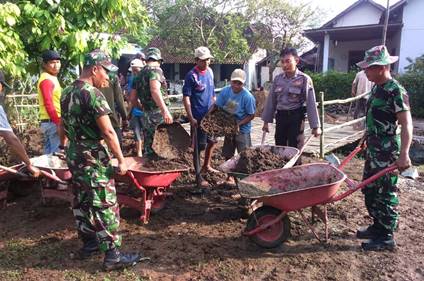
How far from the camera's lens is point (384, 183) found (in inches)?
149

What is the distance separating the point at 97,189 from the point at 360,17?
70.2 feet

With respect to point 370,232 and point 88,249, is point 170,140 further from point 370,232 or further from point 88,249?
point 370,232

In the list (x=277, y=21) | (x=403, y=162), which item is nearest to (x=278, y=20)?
(x=277, y=21)

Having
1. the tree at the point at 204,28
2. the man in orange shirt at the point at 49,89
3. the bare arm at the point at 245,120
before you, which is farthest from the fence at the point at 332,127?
the tree at the point at 204,28

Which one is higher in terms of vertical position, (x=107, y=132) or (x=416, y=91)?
(x=107, y=132)

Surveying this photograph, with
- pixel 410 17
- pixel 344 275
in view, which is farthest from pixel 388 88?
pixel 410 17

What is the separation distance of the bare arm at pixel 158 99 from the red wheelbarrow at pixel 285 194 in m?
1.25

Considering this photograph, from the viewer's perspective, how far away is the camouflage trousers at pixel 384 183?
3777 mm

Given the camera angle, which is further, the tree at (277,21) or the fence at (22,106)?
the tree at (277,21)

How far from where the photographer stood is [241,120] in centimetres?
518

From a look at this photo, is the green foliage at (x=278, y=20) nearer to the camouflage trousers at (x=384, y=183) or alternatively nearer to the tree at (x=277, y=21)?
the tree at (x=277, y=21)

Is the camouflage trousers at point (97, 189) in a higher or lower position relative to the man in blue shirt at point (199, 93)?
lower

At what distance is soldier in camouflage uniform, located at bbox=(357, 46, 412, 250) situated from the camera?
360 cm

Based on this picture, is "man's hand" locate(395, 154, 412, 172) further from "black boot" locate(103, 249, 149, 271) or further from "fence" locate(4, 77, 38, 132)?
"fence" locate(4, 77, 38, 132)
